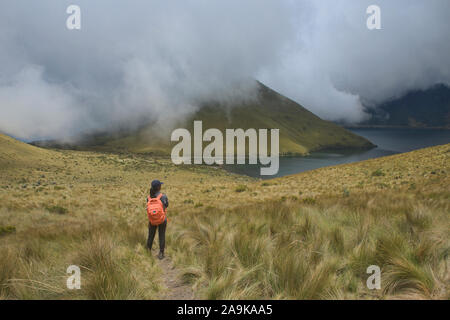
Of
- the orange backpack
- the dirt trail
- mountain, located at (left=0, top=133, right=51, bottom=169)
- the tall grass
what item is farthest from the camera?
mountain, located at (left=0, top=133, right=51, bottom=169)

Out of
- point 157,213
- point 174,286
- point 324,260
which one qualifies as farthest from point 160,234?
point 324,260

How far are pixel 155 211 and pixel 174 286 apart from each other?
1.57 m

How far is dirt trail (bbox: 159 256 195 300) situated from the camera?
3.07 meters

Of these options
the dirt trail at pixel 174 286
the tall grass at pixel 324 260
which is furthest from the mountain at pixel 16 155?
the tall grass at pixel 324 260

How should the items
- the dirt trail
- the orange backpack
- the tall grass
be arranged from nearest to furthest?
the tall grass < the dirt trail < the orange backpack

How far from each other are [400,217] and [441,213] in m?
0.85

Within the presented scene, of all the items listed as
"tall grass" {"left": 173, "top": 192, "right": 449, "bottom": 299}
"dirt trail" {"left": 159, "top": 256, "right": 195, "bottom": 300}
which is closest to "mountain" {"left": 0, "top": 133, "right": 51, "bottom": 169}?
"dirt trail" {"left": 159, "top": 256, "right": 195, "bottom": 300}

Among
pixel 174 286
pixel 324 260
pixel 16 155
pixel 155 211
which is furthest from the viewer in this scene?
pixel 16 155

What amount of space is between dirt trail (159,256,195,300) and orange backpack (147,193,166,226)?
0.86 m

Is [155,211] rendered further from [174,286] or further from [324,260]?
[324,260]

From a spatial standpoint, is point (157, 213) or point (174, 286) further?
point (157, 213)

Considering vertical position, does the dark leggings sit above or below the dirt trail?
above

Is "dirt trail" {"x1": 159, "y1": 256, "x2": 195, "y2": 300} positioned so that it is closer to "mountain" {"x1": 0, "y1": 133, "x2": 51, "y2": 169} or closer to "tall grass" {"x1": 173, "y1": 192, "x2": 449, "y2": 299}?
"tall grass" {"x1": 173, "y1": 192, "x2": 449, "y2": 299}

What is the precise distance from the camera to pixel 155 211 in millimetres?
4500
